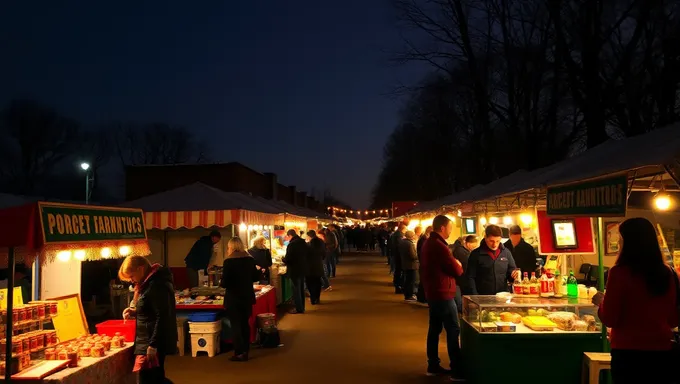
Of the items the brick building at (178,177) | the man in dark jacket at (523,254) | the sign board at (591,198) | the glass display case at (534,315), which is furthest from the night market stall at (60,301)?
the brick building at (178,177)

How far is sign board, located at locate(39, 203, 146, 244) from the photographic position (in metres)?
4.71

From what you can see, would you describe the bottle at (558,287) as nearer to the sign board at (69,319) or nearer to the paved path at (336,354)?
the paved path at (336,354)

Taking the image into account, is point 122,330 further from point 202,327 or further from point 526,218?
point 526,218

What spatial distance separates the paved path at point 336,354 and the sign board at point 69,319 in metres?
1.61

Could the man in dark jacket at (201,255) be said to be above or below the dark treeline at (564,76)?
below

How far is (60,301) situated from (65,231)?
1550 mm

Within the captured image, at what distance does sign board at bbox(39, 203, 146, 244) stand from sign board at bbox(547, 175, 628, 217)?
14.9 ft

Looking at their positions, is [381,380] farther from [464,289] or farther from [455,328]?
[464,289]

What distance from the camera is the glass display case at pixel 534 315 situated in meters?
6.32

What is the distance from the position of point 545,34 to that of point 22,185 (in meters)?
38.1

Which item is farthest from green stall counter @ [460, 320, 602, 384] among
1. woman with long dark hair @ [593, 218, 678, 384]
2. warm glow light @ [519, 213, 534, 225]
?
warm glow light @ [519, 213, 534, 225]

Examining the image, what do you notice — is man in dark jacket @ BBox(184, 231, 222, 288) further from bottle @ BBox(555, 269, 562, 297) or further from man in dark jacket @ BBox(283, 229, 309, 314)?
bottle @ BBox(555, 269, 562, 297)

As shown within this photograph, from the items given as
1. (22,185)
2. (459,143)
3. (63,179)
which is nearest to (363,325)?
(459,143)

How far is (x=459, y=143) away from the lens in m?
37.5
